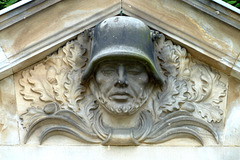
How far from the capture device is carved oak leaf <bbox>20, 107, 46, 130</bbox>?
4.82 m

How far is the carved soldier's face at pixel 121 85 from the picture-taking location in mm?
4637

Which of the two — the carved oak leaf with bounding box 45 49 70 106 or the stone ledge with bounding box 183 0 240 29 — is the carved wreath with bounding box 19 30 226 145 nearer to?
the carved oak leaf with bounding box 45 49 70 106

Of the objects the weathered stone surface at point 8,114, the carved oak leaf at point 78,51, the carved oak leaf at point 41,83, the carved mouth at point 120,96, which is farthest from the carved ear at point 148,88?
the weathered stone surface at point 8,114

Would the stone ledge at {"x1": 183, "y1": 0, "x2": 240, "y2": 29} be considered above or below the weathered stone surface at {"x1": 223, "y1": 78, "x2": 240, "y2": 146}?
above

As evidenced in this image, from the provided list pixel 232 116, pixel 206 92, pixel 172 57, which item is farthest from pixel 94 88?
pixel 232 116

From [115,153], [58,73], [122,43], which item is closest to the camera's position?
[122,43]

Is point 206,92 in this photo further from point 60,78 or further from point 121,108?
point 60,78

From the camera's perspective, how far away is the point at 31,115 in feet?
15.9

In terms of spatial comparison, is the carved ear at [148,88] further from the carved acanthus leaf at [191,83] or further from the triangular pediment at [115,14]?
the triangular pediment at [115,14]

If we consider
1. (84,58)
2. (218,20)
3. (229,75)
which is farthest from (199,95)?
(84,58)

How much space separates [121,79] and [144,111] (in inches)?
17.0

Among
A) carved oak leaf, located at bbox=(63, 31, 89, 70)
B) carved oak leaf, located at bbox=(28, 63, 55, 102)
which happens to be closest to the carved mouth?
carved oak leaf, located at bbox=(63, 31, 89, 70)

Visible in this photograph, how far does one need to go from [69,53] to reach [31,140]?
869mm

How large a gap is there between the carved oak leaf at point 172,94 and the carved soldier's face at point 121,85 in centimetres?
21
